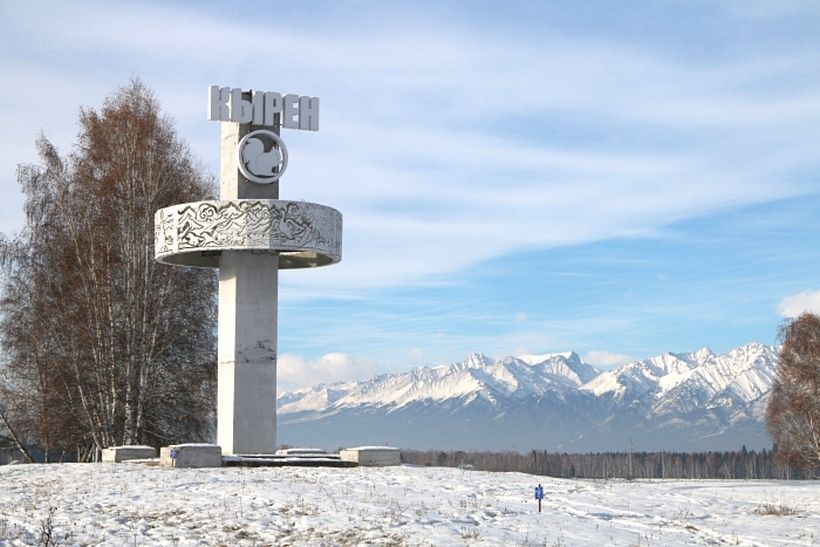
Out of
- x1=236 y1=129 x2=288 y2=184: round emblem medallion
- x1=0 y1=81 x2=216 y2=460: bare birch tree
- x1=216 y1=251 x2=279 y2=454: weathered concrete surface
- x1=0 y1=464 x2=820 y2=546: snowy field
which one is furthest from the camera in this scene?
x1=0 y1=81 x2=216 y2=460: bare birch tree

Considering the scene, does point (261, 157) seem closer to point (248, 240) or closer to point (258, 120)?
point (258, 120)

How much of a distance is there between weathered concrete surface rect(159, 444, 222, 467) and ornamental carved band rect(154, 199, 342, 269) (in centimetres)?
765

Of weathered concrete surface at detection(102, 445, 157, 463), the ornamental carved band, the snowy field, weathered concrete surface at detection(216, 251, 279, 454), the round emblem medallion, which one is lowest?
the snowy field

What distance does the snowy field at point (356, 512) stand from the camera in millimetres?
21031

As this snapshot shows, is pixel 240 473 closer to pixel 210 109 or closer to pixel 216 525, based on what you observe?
pixel 216 525

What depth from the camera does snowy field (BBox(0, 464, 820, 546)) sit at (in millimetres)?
21031

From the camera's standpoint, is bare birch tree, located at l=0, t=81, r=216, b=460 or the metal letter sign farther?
bare birch tree, located at l=0, t=81, r=216, b=460

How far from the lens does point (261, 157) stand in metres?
39.4

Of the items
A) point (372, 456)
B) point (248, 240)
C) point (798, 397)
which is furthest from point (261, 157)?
point (798, 397)

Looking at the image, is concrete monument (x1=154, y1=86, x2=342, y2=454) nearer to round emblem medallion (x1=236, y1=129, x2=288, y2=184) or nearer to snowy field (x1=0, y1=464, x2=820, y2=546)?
round emblem medallion (x1=236, y1=129, x2=288, y2=184)

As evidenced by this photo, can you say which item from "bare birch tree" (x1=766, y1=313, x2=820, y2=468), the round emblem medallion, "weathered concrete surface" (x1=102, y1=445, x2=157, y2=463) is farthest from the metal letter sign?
"bare birch tree" (x1=766, y1=313, x2=820, y2=468)

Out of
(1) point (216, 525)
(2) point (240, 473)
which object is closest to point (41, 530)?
(1) point (216, 525)

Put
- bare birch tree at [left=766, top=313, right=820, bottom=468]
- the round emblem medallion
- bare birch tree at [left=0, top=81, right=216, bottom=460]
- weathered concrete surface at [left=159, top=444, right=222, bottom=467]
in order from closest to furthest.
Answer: weathered concrete surface at [left=159, top=444, right=222, bottom=467] < the round emblem medallion < bare birch tree at [left=0, top=81, right=216, bottom=460] < bare birch tree at [left=766, top=313, right=820, bottom=468]

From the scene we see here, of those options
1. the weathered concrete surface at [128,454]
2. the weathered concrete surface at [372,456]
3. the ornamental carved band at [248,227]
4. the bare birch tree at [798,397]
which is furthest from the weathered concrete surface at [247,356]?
the bare birch tree at [798,397]
